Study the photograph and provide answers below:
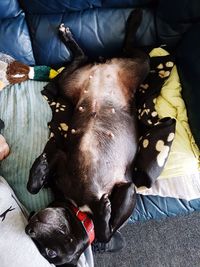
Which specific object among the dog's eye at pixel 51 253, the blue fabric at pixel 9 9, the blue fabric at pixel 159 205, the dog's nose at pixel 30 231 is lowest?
the blue fabric at pixel 159 205

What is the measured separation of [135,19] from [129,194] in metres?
0.83

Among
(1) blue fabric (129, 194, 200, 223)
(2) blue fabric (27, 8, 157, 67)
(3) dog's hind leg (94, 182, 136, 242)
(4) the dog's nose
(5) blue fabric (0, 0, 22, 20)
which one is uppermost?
(5) blue fabric (0, 0, 22, 20)

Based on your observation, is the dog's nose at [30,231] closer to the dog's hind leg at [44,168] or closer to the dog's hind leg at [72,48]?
the dog's hind leg at [44,168]

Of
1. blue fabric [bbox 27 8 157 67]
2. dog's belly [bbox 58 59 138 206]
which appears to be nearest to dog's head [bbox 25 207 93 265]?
dog's belly [bbox 58 59 138 206]

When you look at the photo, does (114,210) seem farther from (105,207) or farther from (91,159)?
(91,159)

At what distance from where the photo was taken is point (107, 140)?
1529 millimetres

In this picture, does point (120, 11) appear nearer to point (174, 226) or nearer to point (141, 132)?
point (141, 132)

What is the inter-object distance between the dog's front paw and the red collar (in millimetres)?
170

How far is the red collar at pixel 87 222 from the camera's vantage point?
4.40 ft

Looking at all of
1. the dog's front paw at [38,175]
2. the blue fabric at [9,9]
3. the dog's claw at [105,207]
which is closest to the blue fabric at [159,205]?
the dog's claw at [105,207]

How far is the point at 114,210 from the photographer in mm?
1421

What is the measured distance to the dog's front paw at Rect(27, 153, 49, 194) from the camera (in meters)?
1.44

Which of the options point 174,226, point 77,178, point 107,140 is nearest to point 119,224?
point 77,178

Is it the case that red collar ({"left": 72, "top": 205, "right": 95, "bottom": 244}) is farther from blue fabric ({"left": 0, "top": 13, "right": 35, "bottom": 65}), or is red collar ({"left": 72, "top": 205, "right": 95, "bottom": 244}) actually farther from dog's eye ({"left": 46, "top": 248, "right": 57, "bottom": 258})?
blue fabric ({"left": 0, "top": 13, "right": 35, "bottom": 65})
